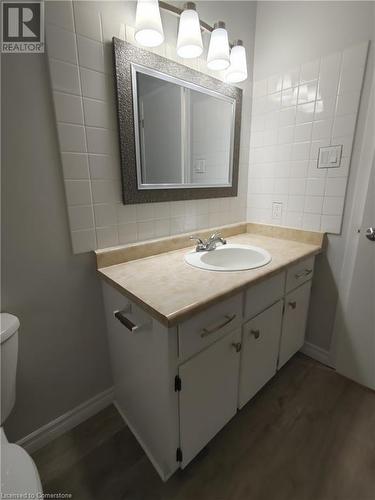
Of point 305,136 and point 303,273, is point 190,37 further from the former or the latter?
point 303,273

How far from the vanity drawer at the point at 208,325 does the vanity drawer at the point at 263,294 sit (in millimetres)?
60

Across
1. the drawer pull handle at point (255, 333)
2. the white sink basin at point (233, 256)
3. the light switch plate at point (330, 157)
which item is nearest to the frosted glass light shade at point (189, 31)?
the light switch plate at point (330, 157)

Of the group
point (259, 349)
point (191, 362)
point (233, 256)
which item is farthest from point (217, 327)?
point (233, 256)

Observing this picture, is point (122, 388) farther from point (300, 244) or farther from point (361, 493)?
point (300, 244)

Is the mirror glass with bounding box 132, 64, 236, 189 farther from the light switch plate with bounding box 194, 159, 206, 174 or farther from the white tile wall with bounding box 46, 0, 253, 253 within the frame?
the white tile wall with bounding box 46, 0, 253, 253


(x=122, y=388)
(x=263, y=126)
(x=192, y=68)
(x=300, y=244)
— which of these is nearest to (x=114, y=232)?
(x=122, y=388)

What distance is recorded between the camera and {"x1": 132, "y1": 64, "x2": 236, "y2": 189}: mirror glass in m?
1.10

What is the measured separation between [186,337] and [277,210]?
1.15m

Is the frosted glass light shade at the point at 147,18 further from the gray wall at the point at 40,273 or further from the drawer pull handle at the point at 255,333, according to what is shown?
the drawer pull handle at the point at 255,333

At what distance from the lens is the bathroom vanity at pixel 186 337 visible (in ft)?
2.60

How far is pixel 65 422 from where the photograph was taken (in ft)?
3.80

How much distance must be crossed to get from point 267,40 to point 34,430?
2.42 meters

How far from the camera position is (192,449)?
0.93 m

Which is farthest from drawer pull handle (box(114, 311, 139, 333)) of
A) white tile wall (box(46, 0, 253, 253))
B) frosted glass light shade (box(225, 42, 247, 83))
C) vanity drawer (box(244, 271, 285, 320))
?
frosted glass light shade (box(225, 42, 247, 83))
